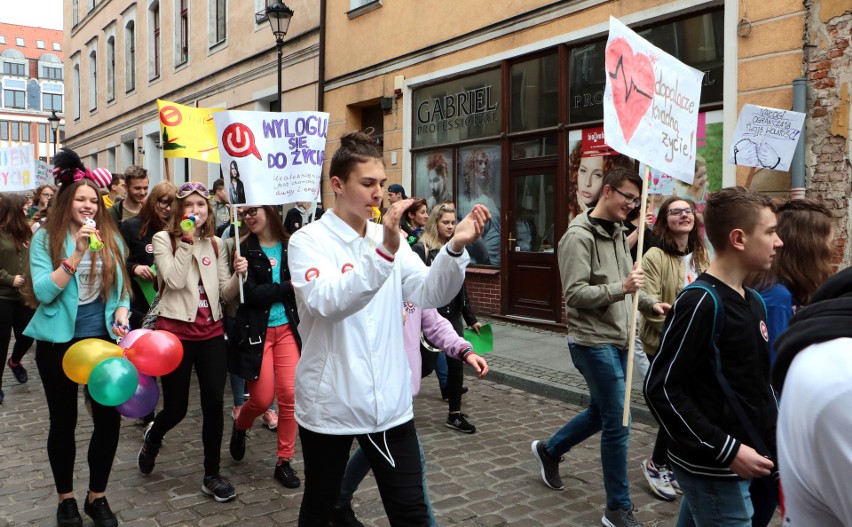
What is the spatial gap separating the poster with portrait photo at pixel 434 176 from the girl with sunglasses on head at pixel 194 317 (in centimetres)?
817

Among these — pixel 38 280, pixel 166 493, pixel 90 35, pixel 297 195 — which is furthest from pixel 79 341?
pixel 90 35

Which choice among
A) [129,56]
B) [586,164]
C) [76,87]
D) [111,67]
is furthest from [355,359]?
[76,87]

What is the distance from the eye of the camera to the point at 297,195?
5.08m

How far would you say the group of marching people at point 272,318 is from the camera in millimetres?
2656

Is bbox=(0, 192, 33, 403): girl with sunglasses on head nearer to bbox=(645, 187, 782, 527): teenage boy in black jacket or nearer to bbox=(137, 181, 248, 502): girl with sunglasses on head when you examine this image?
bbox=(137, 181, 248, 502): girl with sunglasses on head

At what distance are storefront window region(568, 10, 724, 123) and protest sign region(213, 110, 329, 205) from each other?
208 inches

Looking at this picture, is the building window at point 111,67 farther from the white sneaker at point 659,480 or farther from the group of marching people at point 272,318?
the white sneaker at point 659,480

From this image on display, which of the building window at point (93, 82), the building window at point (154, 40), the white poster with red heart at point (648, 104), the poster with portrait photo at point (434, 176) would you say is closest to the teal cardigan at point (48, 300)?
the white poster with red heart at point (648, 104)

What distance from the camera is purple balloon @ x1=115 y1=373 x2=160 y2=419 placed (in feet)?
13.4

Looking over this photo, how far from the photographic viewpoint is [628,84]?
3.93m

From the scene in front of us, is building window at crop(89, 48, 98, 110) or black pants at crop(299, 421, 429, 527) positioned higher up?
building window at crop(89, 48, 98, 110)

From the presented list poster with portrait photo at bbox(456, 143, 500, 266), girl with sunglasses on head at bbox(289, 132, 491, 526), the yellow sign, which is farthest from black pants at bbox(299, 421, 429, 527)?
poster with portrait photo at bbox(456, 143, 500, 266)

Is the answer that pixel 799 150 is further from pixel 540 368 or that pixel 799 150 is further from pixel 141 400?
pixel 141 400

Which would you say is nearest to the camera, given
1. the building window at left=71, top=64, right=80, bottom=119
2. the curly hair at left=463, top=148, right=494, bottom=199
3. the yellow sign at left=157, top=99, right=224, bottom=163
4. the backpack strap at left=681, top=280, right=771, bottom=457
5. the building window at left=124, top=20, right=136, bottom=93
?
the backpack strap at left=681, top=280, right=771, bottom=457
